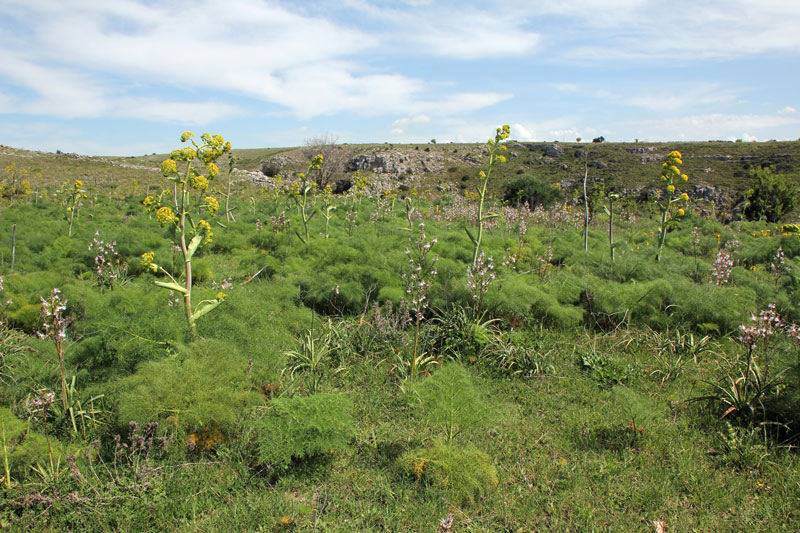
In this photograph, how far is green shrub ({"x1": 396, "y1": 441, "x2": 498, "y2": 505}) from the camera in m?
3.00

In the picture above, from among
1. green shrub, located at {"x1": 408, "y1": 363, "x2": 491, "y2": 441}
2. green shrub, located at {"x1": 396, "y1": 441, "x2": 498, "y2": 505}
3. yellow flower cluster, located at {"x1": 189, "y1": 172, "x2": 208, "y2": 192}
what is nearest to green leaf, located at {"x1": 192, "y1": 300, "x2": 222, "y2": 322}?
yellow flower cluster, located at {"x1": 189, "y1": 172, "x2": 208, "y2": 192}

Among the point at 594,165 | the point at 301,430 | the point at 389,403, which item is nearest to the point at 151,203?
the point at 301,430

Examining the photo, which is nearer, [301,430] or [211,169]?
[301,430]

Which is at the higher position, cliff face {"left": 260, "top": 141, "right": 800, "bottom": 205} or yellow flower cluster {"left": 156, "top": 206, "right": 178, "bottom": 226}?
cliff face {"left": 260, "top": 141, "right": 800, "bottom": 205}

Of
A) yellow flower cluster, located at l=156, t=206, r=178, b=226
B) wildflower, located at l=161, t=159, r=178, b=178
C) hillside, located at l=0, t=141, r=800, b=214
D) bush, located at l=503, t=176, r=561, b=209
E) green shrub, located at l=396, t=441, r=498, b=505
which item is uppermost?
hillside, located at l=0, t=141, r=800, b=214

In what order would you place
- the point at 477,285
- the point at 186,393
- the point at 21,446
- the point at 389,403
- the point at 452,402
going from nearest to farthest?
the point at 21,446 < the point at 186,393 < the point at 452,402 < the point at 389,403 < the point at 477,285

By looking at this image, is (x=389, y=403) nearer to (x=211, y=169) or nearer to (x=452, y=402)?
(x=452, y=402)

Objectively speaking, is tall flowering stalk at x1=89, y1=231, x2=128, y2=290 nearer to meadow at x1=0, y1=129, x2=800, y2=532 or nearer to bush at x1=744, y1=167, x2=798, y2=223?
meadow at x1=0, y1=129, x2=800, y2=532

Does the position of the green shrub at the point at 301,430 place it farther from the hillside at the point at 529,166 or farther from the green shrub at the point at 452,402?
the hillside at the point at 529,166

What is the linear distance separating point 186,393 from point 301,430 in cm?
104

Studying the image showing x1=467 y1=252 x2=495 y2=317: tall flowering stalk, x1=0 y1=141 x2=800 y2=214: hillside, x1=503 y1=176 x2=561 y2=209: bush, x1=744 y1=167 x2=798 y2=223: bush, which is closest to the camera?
x1=467 y1=252 x2=495 y2=317: tall flowering stalk

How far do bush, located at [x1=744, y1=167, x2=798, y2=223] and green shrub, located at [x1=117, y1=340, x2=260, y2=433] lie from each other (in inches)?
1004

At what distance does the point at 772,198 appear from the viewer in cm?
2080

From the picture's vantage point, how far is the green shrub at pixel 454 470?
3002 mm
